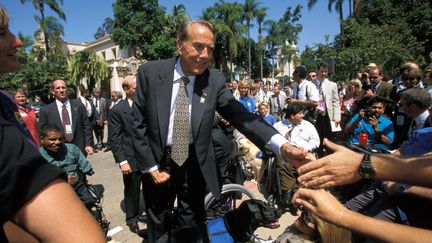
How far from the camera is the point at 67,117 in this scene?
529 centimetres

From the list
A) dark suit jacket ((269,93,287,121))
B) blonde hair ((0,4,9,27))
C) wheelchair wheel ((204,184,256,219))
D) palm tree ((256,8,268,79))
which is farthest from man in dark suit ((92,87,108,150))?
palm tree ((256,8,268,79))

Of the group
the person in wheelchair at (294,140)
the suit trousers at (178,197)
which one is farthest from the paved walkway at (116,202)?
the suit trousers at (178,197)

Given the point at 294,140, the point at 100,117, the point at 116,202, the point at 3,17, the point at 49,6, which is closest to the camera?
the point at 3,17

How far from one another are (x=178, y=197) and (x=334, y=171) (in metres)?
1.45

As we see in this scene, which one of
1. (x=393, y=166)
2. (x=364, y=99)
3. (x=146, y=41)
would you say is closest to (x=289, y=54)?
(x=146, y=41)

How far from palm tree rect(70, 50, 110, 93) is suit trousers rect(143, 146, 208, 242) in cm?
2920

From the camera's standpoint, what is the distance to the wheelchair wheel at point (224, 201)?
142 inches

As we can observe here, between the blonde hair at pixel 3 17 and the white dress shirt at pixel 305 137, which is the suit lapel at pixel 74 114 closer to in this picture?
the white dress shirt at pixel 305 137

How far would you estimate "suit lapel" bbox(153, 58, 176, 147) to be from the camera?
245 centimetres

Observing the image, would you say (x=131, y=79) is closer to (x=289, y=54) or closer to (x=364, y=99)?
(x=364, y=99)

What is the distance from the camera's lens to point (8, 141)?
0.83 metres

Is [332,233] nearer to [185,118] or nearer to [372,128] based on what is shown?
[185,118]

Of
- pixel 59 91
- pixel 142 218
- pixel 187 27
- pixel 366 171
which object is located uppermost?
pixel 187 27

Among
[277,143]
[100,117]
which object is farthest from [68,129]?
[100,117]
